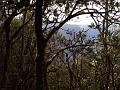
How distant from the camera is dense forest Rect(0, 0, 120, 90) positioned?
37.4 ft

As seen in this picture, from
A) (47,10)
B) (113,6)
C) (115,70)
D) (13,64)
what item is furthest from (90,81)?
(113,6)

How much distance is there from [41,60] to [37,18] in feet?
4.08

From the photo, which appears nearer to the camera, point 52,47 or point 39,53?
point 39,53

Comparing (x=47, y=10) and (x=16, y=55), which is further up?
(x=47, y=10)

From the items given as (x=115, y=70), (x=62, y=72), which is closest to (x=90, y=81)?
(x=62, y=72)

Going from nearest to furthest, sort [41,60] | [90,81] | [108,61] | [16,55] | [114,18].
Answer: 1. [41,60]
2. [114,18]
3. [108,61]
4. [16,55]
5. [90,81]

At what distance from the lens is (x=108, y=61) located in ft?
73.4

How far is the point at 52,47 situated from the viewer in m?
24.7

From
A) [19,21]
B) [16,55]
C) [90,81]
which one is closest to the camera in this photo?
[19,21]

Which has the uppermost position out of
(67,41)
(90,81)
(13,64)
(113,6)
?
(113,6)

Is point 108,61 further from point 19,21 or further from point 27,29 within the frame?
point 19,21

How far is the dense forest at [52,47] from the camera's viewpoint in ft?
37.4

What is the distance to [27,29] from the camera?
24.6 metres

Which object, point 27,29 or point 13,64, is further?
point 13,64
